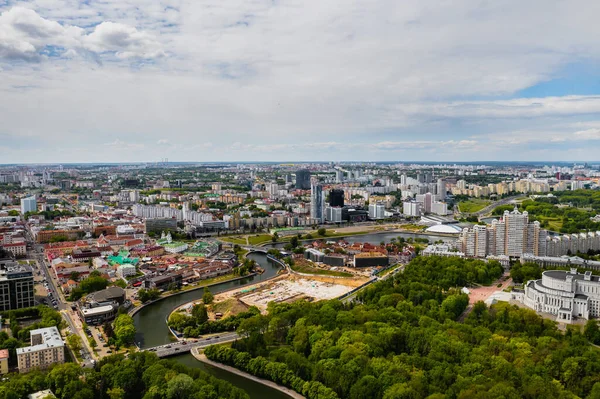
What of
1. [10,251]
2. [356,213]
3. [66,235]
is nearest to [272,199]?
[356,213]

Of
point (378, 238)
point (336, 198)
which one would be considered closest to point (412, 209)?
point (336, 198)

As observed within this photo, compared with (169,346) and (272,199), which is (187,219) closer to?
(272,199)

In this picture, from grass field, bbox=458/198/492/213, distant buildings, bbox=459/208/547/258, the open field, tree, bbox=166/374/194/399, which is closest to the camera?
tree, bbox=166/374/194/399

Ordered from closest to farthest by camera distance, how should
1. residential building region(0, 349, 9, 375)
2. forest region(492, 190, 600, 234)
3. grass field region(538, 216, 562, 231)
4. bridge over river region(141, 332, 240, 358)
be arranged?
residential building region(0, 349, 9, 375) < bridge over river region(141, 332, 240, 358) < forest region(492, 190, 600, 234) < grass field region(538, 216, 562, 231)

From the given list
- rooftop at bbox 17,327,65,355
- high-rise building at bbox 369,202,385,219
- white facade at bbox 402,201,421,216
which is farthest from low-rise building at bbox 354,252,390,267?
white facade at bbox 402,201,421,216

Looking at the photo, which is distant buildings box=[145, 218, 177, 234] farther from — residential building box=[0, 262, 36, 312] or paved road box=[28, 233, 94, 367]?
residential building box=[0, 262, 36, 312]

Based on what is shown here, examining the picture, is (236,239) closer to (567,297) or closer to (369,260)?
(369,260)
